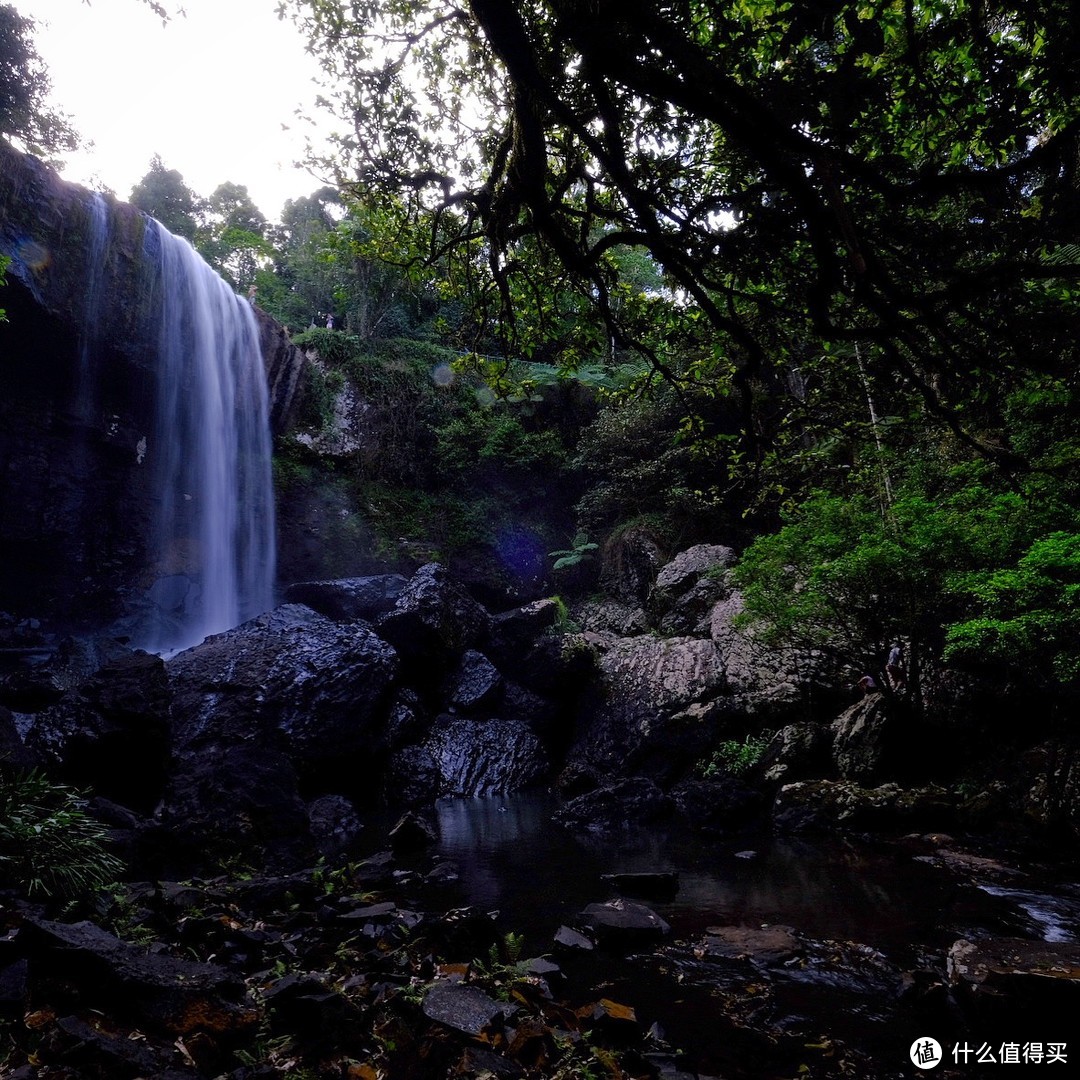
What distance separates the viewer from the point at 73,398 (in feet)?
51.5

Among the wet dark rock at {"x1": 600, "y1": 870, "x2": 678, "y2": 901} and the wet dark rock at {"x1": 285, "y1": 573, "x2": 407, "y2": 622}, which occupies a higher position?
the wet dark rock at {"x1": 285, "y1": 573, "x2": 407, "y2": 622}

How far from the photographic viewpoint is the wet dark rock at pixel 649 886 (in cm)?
534

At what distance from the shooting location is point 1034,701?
7.27 meters

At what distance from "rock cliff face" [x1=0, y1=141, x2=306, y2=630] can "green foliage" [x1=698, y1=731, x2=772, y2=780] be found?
15.6m

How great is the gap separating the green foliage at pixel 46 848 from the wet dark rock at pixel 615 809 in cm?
534

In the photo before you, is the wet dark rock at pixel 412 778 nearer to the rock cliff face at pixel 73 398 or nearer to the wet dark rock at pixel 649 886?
the wet dark rock at pixel 649 886

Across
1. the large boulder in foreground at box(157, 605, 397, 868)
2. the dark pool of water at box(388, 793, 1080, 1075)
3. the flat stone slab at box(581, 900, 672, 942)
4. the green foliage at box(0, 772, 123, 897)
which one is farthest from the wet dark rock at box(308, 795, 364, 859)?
the flat stone slab at box(581, 900, 672, 942)

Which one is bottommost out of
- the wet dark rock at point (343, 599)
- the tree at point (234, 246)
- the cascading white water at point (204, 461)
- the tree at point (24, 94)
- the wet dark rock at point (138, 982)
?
the wet dark rock at point (138, 982)

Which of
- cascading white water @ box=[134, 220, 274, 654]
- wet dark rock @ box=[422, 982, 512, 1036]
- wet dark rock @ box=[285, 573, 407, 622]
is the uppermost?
cascading white water @ box=[134, 220, 274, 654]

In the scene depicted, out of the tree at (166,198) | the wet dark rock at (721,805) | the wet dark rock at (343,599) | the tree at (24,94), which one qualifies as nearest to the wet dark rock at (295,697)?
the wet dark rock at (343,599)

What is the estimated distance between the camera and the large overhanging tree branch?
2670 millimetres

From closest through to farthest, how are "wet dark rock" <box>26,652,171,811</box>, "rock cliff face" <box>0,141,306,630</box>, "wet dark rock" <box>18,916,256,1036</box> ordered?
"wet dark rock" <box>18,916,256,1036</box>
"wet dark rock" <box>26,652,171,811</box>
"rock cliff face" <box>0,141,306,630</box>

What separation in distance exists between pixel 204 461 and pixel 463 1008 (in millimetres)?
18849

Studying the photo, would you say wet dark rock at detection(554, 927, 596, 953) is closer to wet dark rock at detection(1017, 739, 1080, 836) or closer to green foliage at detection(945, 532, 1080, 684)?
green foliage at detection(945, 532, 1080, 684)
